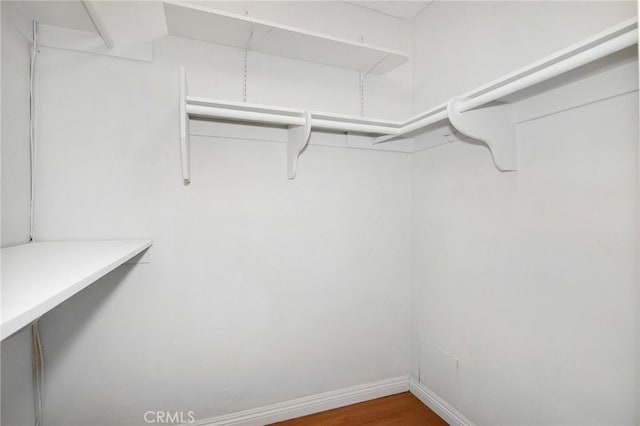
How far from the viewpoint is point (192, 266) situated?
1575mm

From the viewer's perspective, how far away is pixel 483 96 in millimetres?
1188

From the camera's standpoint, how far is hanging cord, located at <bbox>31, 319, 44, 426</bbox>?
134 centimetres

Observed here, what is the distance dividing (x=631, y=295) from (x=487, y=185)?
663mm

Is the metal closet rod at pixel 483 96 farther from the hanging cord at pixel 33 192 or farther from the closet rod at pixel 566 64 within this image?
the hanging cord at pixel 33 192

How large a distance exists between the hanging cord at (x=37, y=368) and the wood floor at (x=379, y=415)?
1.08 metres

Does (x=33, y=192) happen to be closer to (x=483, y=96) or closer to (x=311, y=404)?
(x=311, y=404)

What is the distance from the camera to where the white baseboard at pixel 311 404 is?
1.65 m

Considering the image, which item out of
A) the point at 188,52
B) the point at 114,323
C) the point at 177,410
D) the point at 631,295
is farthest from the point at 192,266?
the point at 631,295

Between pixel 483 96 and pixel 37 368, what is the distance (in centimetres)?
213

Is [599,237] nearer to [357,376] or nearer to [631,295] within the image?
[631,295]

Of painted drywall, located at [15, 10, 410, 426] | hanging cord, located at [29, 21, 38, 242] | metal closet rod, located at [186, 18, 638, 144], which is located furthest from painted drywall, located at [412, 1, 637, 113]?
hanging cord, located at [29, 21, 38, 242]

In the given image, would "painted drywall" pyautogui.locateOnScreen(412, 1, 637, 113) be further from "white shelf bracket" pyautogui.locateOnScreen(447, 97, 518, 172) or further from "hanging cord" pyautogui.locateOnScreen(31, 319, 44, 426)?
"hanging cord" pyautogui.locateOnScreen(31, 319, 44, 426)

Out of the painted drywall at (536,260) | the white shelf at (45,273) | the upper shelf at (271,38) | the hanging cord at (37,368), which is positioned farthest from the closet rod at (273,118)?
the hanging cord at (37,368)

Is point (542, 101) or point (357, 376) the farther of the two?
point (357, 376)
